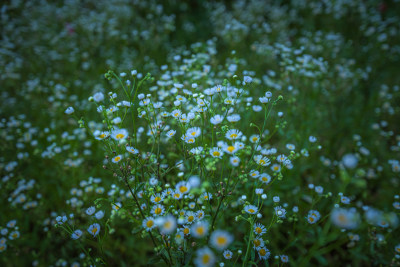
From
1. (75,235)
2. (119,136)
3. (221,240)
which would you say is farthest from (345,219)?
(75,235)

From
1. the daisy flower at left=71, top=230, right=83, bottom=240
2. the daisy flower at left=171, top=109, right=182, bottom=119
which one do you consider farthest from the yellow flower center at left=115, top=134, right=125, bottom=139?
the daisy flower at left=71, top=230, right=83, bottom=240

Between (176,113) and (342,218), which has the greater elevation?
(342,218)

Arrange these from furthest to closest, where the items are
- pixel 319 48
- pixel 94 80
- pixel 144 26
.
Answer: pixel 144 26 < pixel 94 80 < pixel 319 48

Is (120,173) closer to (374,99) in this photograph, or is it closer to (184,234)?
(184,234)

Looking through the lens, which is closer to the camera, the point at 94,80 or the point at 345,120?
the point at 345,120

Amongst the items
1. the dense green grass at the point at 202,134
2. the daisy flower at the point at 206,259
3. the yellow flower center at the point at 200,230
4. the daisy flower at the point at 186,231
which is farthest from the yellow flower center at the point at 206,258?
the daisy flower at the point at 186,231

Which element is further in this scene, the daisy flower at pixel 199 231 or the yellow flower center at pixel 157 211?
the yellow flower center at pixel 157 211

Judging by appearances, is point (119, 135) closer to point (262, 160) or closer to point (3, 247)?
point (262, 160)

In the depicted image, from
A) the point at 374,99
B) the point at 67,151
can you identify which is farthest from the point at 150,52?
the point at 374,99

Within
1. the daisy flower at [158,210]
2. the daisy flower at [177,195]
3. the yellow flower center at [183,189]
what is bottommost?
the daisy flower at [158,210]

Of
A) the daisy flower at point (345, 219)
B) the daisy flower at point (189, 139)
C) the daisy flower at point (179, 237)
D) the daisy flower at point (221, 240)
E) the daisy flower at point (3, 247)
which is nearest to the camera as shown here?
the daisy flower at point (345, 219)

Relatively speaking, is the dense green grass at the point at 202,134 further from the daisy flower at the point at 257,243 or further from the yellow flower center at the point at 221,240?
the yellow flower center at the point at 221,240
